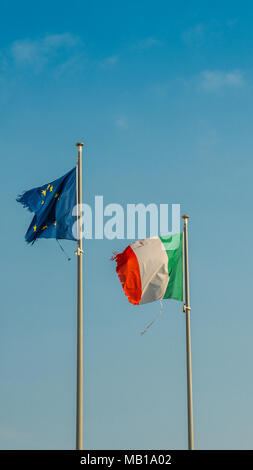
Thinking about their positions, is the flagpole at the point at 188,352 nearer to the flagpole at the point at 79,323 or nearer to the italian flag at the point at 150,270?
the italian flag at the point at 150,270

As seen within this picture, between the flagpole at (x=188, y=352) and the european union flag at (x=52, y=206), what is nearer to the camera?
the european union flag at (x=52, y=206)

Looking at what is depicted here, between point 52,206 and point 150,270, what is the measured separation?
4.60m

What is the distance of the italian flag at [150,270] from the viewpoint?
37.6 m

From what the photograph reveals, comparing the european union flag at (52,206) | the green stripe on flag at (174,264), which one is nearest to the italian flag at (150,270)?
the green stripe on flag at (174,264)

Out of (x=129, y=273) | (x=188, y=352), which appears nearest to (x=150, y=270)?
(x=129, y=273)

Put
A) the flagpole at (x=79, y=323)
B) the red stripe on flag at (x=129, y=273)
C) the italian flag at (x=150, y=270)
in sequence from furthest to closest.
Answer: the italian flag at (x=150, y=270) → the red stripe on flag at (x=129, y=273) → the flagpole at (x=79, y=323)

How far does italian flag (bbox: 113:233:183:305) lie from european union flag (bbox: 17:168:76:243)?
304 centimetres

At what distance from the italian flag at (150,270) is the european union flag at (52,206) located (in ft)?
9.97

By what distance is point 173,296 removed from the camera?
38.4 m

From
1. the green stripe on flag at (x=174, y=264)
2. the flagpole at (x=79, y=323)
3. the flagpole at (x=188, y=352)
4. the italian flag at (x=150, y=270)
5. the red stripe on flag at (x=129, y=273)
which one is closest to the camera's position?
the flagpole at (x=79, y=323)

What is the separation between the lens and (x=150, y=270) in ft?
124

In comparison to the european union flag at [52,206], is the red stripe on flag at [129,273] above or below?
below
